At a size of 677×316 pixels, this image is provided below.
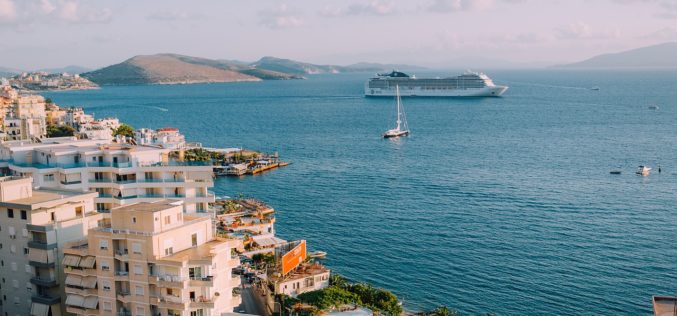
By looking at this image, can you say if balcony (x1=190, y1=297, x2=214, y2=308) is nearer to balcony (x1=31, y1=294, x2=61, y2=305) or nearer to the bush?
balcony (x1=31, y1=294, x2=61, y2=305)

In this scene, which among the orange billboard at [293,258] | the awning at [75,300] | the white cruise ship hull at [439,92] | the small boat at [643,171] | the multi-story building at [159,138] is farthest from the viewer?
the white cruise ship hull at [439,92]

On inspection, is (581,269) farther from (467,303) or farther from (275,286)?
(275,286)

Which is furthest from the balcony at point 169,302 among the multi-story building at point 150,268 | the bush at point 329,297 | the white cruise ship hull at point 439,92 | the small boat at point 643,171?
the white cruise ship hull at point 439,92

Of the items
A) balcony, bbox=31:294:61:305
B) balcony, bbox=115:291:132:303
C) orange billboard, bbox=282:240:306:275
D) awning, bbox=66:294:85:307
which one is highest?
balcony, bbox=115:291:132:303

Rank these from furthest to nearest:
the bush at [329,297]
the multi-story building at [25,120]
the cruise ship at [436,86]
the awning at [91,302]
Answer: the cruise ship at [436,86] → the multi-story building at [25,120] → the bush at [329,297] → the awning at [91,302]

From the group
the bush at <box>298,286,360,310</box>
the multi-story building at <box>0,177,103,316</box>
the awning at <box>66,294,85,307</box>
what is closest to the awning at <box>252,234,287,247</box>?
the bush at <box>298,286,360,310</box>

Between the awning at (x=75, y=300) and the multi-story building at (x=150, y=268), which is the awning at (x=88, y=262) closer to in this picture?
the multi-story building at (x=150, y=268)
